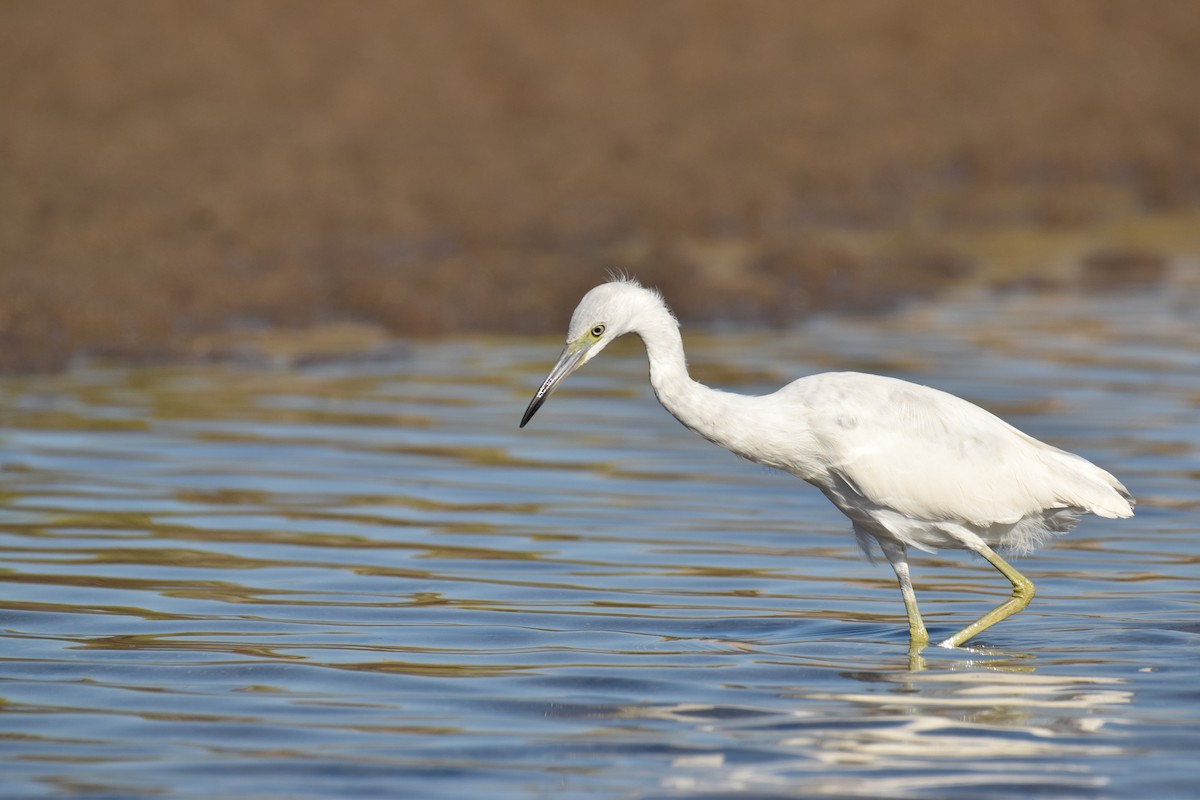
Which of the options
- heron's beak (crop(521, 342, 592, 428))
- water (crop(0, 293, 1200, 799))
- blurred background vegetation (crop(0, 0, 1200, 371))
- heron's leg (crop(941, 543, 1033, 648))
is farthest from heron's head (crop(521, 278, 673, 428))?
blurred background vegetation (crop(0, 0, 1200, 371))

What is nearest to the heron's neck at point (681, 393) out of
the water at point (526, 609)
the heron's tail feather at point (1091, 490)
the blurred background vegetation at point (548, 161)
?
the water at point (526, 609)

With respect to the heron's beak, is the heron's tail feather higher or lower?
lower

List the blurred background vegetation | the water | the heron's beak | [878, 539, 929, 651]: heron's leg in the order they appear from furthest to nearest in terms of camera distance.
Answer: the blurred background vegetation → [878, 539, 929, 651]: heron's leg → the heron's beak → the water

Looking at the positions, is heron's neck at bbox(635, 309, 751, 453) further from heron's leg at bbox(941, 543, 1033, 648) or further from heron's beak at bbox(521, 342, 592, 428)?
heron's leg at bbox(941, 543, 1033, 648)

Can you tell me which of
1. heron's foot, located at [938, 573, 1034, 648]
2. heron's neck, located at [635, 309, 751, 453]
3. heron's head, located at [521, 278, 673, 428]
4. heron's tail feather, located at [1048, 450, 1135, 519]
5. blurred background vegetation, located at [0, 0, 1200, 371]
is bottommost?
heron's foot, located at [938, 573, 1034, 648]

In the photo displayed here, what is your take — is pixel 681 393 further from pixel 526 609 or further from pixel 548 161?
pixel 548 161

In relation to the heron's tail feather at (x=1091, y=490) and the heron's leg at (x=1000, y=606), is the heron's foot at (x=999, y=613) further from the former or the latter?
the heron's tail feather at (x=1091, y=490)

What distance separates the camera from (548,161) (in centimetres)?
2781

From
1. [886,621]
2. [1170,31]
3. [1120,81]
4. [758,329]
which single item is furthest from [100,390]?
[1170,31]

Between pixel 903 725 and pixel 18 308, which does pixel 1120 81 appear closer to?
pixel 18 308

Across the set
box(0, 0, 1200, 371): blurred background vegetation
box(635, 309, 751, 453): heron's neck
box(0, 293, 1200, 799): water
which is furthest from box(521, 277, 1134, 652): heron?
box(0, 0, 1200, 371): blurred background vegetation

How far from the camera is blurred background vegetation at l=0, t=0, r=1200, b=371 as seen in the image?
20234 mm

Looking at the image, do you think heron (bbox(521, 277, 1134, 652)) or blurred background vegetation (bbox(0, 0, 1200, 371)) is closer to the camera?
heron (bbox(521, 277, 1134, 652))

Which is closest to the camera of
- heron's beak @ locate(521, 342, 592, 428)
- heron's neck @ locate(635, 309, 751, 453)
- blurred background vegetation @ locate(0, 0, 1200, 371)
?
heron's neck @ locate(635, 309, 751, 453)
